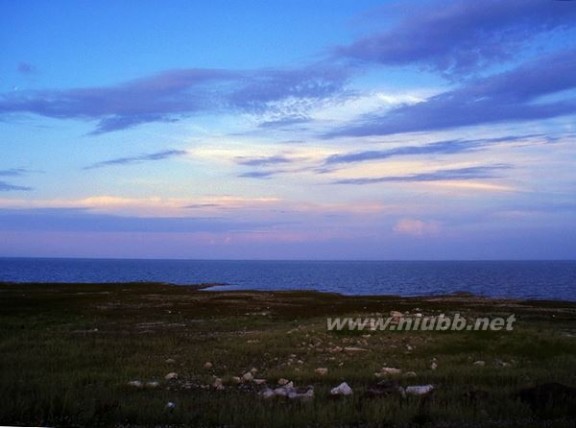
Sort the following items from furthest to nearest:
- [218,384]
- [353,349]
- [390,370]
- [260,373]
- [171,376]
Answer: [353,349], [260,373], [390,370], [171,376], [218,384]

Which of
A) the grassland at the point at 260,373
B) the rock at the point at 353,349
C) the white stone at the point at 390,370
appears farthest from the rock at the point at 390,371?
the rock at the point at 353,349

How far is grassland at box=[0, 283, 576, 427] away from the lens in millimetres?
10445

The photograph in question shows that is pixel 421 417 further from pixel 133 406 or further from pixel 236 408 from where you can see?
pixel 133 406

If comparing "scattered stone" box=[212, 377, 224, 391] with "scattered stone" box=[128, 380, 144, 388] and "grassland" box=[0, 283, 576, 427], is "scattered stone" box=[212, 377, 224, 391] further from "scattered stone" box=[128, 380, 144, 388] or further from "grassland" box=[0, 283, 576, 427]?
"scattered stone" box=[128, 380, 144, 388]

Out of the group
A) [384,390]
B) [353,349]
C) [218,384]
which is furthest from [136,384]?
[353,349]

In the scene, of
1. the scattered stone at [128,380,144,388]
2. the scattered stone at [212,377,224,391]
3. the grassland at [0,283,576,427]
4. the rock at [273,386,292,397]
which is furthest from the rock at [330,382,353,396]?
the scattered stone at [128,380,144,388]

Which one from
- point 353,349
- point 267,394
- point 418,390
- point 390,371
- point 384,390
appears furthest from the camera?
point 353,349

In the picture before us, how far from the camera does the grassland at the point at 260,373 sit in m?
10.4

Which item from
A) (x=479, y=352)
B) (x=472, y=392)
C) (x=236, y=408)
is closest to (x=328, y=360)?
(x=479, y=352)

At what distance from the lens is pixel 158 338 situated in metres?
25.7

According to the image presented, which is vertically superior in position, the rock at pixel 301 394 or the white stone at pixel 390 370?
the rock at pixel 301 394

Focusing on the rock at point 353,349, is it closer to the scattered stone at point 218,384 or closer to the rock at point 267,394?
the scattered stone at point 218,384

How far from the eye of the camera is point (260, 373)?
55.9 ft

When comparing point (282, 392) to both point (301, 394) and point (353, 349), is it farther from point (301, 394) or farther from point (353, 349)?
point (353, 349)
